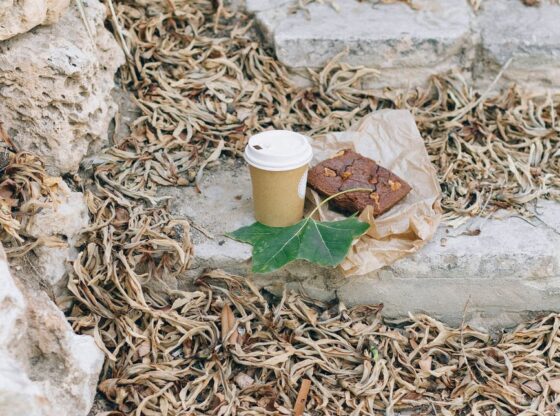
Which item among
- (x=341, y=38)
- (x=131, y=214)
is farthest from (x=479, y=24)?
(x=131, y=214)

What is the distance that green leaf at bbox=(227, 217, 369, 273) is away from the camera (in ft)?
7.33

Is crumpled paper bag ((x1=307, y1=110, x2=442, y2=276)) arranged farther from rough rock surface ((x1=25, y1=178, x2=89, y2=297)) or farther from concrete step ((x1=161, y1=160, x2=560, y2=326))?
rough rock surface ((x1=25, y1=178, x2=89, y2=297))

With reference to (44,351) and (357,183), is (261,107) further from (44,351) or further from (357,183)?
(44,351)

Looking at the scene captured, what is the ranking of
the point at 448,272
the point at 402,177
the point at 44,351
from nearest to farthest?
1. the point at 44,351
2. the point at 448,272
3. the point at 402,177

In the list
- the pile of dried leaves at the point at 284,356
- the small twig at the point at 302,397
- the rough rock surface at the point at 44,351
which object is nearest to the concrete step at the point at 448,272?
the pile of dried leaves at the point at 284,356

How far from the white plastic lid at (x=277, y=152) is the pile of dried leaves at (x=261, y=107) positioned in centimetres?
42

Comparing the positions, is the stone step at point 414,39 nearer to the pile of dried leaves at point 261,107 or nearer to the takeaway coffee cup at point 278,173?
the pile of dried leaves at point 261,107

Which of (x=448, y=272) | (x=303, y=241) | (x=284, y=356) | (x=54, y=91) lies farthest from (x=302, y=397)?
(x=54, y=91)

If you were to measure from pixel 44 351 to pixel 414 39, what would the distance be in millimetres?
1697

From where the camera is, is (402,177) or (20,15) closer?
(20,15)

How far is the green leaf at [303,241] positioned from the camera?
2234mm

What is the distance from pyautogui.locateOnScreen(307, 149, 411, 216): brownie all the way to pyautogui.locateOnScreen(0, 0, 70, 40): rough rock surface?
0.91m

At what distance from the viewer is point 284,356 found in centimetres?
232

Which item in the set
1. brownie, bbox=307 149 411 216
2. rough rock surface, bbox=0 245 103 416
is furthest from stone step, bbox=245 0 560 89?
rough rock surface, bbox=0 245 103 416
